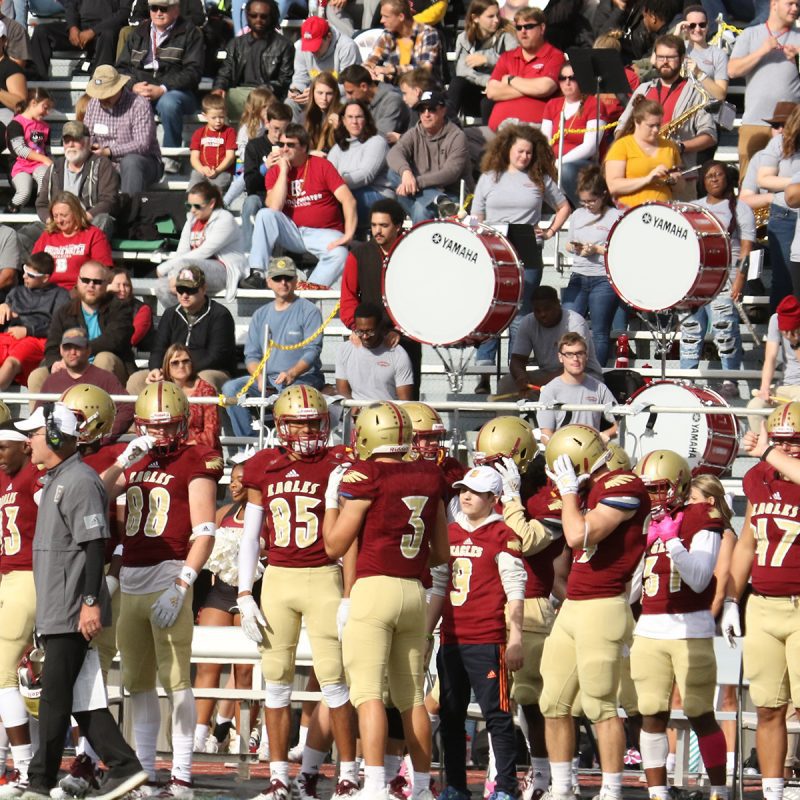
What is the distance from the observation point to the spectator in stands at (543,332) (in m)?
12.3

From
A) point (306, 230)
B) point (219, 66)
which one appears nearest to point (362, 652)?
point (306, 230)

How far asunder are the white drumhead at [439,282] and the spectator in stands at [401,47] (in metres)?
3.62

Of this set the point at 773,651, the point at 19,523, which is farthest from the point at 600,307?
the point at 19,523

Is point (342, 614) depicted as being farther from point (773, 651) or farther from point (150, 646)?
point (773, 651)

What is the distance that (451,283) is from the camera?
1199 cm

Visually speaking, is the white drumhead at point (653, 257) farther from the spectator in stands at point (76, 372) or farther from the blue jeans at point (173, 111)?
the blue jeans at point (173, 111)

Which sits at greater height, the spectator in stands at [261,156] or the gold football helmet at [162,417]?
the spectator in stands at [261,156]

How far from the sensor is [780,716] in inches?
346

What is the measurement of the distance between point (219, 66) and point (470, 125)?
8.19ft

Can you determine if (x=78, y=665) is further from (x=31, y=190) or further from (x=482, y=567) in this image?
(x=31, y=190)

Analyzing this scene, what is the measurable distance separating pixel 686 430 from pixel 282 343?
294 centimetres

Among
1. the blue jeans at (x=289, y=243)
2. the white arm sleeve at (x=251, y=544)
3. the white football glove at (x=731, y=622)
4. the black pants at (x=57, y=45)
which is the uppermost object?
the black pants at (x=57, y=45)

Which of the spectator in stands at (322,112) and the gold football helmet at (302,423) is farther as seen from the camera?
the spectator in stands at (322,112)

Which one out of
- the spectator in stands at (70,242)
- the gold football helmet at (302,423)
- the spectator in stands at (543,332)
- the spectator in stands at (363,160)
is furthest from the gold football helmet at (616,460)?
the spectator in stands at (70,242)
